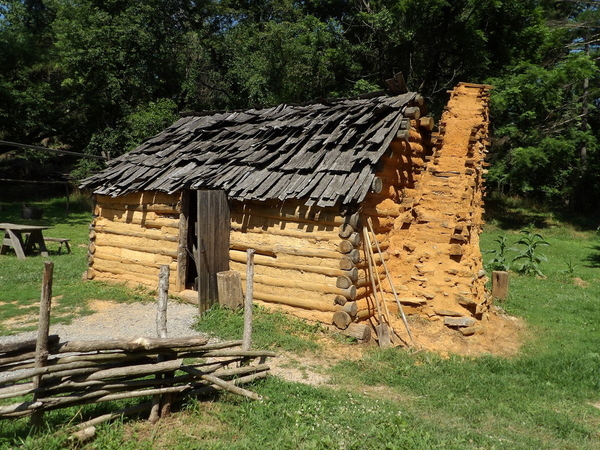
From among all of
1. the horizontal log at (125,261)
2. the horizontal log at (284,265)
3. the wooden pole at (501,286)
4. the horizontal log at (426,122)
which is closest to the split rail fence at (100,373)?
the horizontal log at (284,265)

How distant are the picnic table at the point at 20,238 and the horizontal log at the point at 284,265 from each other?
8497mm

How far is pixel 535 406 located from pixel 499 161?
1976cm

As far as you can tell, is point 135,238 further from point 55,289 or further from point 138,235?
point 55,289

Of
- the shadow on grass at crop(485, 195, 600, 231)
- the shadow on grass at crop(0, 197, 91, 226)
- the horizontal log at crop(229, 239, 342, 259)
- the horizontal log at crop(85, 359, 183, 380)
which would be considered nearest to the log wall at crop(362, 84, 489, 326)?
the horizontal log at crop(229, 239, 342, 259)

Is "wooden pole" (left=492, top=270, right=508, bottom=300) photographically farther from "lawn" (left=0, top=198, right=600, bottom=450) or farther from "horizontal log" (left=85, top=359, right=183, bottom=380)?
"horizontal log" (left=85, top=359, right=183, bottom=380)

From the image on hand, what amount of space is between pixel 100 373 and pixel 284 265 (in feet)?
14.8

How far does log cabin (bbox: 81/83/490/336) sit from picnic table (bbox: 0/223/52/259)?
4232 mm

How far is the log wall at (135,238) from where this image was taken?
10273mm

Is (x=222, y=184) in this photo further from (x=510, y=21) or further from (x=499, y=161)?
(x=510, y=21)

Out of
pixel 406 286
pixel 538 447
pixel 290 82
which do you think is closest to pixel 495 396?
pixel 538 447

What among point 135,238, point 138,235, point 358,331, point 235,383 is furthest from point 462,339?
point 135,238

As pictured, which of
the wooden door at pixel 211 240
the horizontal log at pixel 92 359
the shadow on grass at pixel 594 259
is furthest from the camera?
the shadow on grass at pixel 594 259

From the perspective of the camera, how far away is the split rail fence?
4.01 metres

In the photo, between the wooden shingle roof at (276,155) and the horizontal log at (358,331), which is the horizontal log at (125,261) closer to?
the wooden shingle roof at (276,155)
